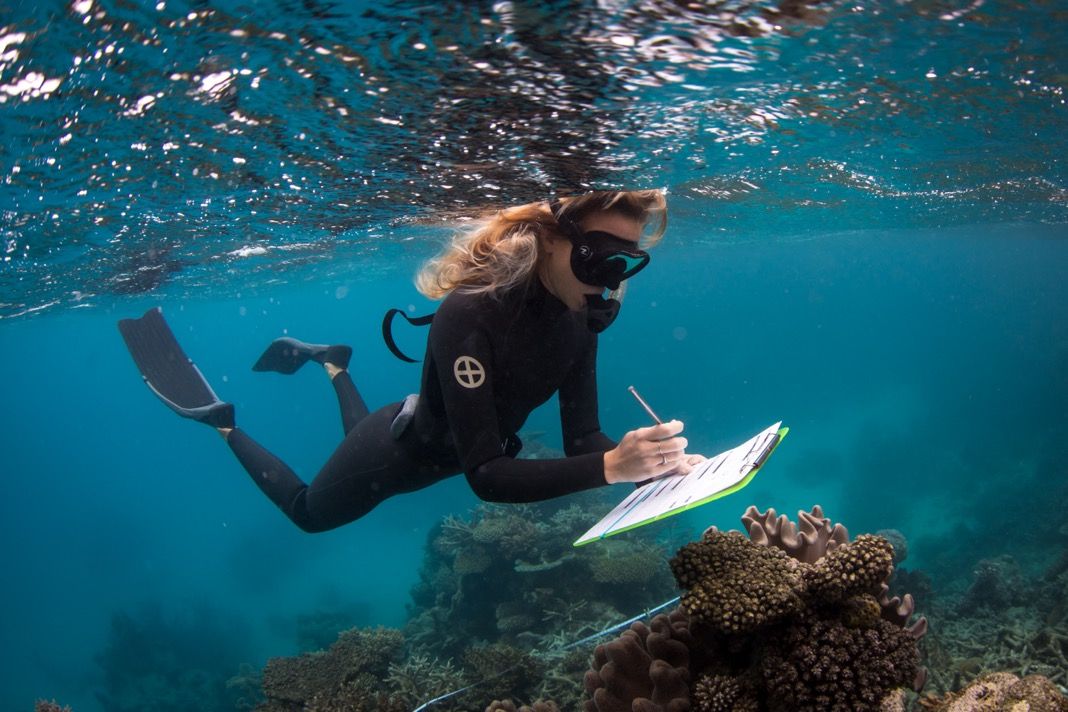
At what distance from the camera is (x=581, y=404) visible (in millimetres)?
5051

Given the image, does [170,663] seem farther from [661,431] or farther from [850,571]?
[850,571]

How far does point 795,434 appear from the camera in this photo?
3550cm

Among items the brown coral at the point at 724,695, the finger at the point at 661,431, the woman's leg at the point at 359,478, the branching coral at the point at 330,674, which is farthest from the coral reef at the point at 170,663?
the finger at the point at 661,431

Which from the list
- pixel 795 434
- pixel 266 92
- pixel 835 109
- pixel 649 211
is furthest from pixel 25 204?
pixel 795 434

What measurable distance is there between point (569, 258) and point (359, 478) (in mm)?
3141

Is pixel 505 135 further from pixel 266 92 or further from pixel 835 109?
pixel 835 109

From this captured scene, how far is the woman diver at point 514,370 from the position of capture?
346cm

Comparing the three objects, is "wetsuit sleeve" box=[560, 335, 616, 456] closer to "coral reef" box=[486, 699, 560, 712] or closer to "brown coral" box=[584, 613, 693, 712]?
"brown coral" box=[584, 613, 693, 712]

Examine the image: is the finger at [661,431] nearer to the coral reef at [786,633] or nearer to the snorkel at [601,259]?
the coral reef at [786,633]

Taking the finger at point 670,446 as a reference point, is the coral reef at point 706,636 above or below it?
below

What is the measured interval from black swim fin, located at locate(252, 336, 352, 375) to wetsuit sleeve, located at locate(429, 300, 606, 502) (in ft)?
17.6

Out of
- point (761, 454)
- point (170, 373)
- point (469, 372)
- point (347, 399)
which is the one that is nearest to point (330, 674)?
point (347, 399)

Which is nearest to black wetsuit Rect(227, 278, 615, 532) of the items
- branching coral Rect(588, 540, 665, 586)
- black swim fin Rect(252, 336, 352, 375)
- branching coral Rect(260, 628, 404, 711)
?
branching coral Rect(260, 628, 404, 711)

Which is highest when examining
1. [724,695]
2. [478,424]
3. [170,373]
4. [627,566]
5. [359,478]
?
[478,424]
